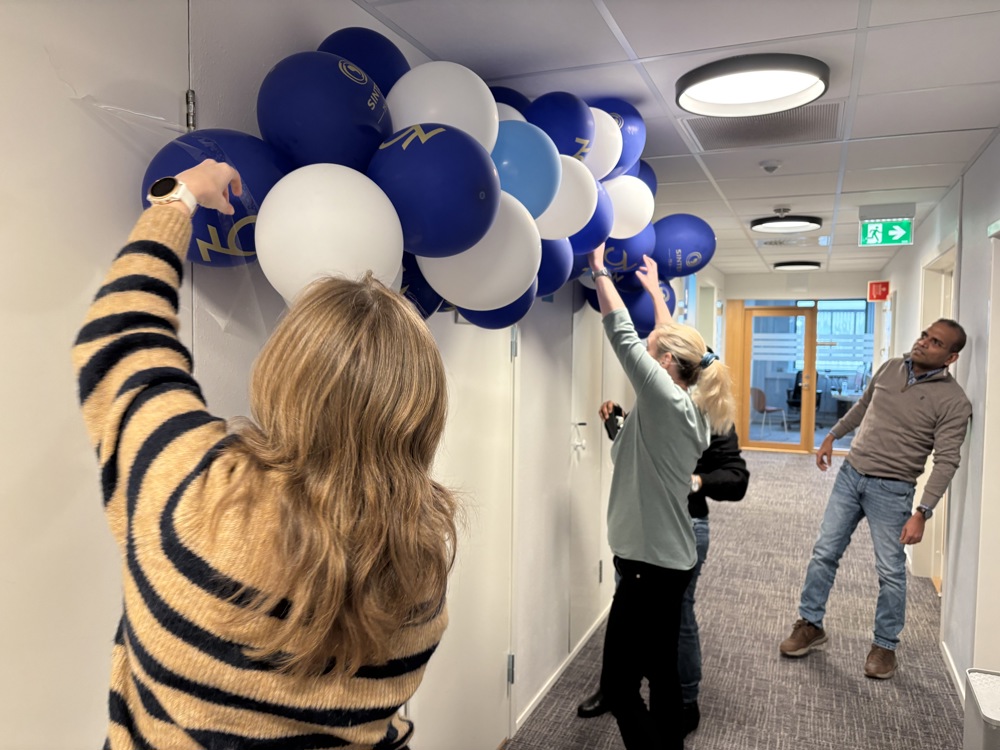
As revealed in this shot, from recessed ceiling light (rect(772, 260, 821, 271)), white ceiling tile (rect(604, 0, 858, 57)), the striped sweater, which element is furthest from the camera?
recessed ceiling light (rect(772, 260, 821, 271))

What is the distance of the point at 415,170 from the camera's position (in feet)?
4.17

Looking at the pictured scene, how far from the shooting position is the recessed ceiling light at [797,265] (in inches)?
306

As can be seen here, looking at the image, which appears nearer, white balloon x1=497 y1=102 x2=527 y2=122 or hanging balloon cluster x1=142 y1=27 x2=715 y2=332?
hanging balloon cluster x1=142 y1=27 x2=715 y2=332

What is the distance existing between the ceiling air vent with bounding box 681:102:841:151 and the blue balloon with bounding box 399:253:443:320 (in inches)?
62.2

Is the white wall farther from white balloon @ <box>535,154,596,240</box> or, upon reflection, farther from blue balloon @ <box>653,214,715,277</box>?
blue balloon @ <box>653,214,715,277</box>

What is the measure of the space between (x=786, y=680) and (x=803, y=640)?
13.0 inches

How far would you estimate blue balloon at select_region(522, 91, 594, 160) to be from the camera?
202 centimetres

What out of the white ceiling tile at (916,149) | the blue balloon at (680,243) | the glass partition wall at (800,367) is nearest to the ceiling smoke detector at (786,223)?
the white ceiling tile at (916,149)

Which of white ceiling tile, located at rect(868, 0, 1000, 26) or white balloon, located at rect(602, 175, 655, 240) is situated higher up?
white ceiling tile, located at rect(868, 0, 1000, 26)

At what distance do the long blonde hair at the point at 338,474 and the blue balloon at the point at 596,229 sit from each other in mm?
1366

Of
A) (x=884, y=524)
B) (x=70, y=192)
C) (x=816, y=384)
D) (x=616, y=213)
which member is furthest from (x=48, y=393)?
(x=816, y=384)

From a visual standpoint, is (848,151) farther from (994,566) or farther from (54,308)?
(54,308)

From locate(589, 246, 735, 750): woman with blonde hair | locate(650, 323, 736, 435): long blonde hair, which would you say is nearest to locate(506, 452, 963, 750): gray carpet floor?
locate(589, 246, 735, 750): woman with blonde hair

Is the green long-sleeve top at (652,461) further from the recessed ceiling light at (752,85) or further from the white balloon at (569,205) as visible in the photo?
the recessed ceiling light at (752,85)
